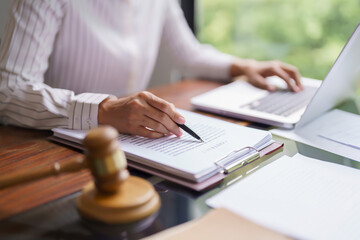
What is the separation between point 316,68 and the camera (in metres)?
3.25

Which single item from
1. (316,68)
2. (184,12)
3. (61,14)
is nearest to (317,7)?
(316,68)

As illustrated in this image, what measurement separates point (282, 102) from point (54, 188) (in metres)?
0.75

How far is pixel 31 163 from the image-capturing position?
0.81 m

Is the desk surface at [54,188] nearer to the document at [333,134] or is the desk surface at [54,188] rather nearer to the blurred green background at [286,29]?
the document at [333,134]

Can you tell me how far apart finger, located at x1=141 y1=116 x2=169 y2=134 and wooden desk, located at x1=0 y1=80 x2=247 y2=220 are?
0.52 feet

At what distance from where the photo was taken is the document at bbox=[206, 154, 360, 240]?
1.96 feet

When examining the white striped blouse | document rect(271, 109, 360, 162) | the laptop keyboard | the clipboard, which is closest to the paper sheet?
document rect(271, 109, 360, 162)

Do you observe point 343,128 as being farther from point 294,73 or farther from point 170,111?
point 170,111

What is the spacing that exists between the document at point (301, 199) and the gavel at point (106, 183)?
0.44ft

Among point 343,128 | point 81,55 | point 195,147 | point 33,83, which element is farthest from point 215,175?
point 81,55

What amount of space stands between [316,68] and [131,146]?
2.75 meters

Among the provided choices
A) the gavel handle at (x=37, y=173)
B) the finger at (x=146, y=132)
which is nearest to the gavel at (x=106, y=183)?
the gavel handle at (x=37, y=173)

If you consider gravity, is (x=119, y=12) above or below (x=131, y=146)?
above

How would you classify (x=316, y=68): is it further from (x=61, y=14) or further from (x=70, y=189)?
(x=70, y=189)
